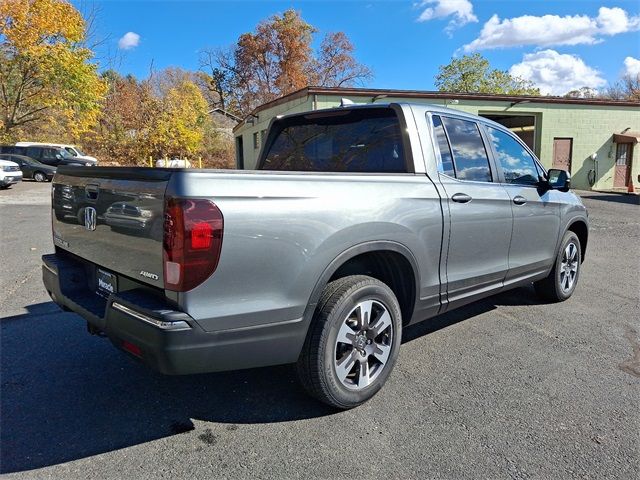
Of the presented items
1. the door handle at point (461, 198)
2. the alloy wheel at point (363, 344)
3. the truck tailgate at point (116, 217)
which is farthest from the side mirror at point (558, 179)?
the truck tailgate at point (116, 217)

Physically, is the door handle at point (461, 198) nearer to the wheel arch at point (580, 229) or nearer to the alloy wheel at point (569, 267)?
the alloy wheel at point (569, 267)

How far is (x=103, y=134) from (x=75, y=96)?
35.4 feet

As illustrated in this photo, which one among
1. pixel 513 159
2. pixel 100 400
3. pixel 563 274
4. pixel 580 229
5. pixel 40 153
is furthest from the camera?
pixel 40 153

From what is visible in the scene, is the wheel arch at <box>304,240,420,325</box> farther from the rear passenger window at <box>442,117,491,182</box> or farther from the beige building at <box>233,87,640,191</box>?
the beige building at <box>233,87,640,191</box>

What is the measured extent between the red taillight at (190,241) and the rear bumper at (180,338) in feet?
0.61

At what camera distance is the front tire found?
264cm

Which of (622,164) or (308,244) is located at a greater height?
(622,164)

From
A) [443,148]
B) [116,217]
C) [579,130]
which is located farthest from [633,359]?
[579,130]

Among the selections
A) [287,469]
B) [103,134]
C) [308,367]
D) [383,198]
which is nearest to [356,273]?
[383,198]

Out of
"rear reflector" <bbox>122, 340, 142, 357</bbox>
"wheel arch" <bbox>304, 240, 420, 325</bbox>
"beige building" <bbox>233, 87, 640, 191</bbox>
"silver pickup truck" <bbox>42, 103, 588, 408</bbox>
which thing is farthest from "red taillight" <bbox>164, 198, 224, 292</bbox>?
"beige building" <bbox>233, 87, 640, 191</bbox>

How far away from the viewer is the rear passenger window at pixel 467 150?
3639 millimetres

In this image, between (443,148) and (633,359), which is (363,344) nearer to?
(443,148)

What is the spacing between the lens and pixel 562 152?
2239cm

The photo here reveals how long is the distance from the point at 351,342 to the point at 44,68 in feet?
90.7
